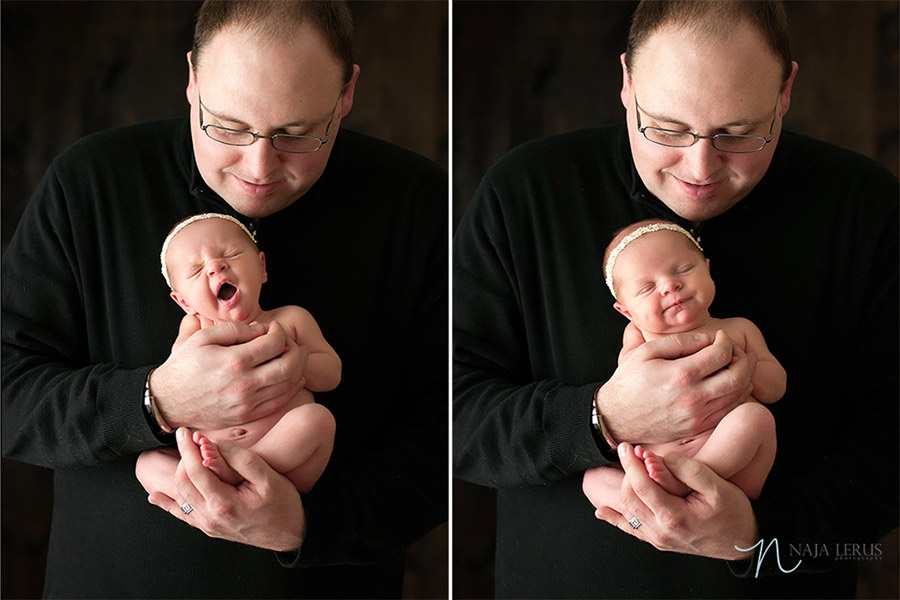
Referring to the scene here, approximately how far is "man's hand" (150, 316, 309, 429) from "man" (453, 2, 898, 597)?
0.46 meters

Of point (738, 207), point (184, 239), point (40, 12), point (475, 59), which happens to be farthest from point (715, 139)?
point (40, 12)

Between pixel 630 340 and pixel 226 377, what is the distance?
0.82m

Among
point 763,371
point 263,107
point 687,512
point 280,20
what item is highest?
point 280,20

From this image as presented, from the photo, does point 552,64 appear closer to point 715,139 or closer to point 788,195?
point 715,139

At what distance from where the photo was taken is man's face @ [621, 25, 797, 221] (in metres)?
1.98

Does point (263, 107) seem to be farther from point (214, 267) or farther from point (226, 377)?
point (226, 377)

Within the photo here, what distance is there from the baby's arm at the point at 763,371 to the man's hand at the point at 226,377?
0.93 m

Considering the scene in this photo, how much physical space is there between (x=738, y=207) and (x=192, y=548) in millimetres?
1374

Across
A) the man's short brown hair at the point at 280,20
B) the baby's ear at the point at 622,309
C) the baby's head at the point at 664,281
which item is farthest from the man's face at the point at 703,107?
the man's short brown hair at the point at 280,20

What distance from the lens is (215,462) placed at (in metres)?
1.88

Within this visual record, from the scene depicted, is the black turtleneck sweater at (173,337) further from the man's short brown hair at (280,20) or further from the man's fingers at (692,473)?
the man's fingers at (692,473)

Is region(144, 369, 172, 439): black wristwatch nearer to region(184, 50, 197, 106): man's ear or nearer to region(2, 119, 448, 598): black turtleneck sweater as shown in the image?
region(2, 119, 448, 598): black turtleneck sweater

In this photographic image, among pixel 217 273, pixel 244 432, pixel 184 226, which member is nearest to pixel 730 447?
pixel 244 432

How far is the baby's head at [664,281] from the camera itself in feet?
6.35
